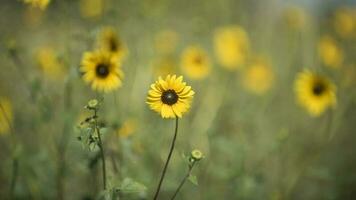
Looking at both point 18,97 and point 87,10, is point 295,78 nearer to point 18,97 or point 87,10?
point 87,10

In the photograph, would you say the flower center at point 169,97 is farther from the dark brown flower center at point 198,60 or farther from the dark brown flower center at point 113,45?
the dark brown flower center at point 198,60

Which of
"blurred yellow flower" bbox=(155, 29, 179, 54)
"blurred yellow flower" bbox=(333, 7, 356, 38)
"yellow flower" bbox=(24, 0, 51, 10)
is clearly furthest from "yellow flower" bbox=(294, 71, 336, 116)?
"blurred yellow flower" bbox=(333, 7, 356, 38)

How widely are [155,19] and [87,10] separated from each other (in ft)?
2.36

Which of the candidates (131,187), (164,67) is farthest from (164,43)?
(131,187)

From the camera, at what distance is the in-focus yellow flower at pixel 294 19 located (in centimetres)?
454

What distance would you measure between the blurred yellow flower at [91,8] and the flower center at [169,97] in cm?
144

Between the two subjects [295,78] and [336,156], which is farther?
[295,78]

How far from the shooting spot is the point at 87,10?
11.1 feet

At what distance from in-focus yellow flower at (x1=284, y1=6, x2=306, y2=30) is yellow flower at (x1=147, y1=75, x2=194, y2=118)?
3.06 meters

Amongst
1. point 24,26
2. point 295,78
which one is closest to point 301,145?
point 295,78

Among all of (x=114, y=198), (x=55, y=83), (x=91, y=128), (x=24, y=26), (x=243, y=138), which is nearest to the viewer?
(x=91, y=128)

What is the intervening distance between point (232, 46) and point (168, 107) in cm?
264

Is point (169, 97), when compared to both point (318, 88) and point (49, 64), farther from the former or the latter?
point (49, 64)

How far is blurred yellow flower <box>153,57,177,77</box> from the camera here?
368 cm
